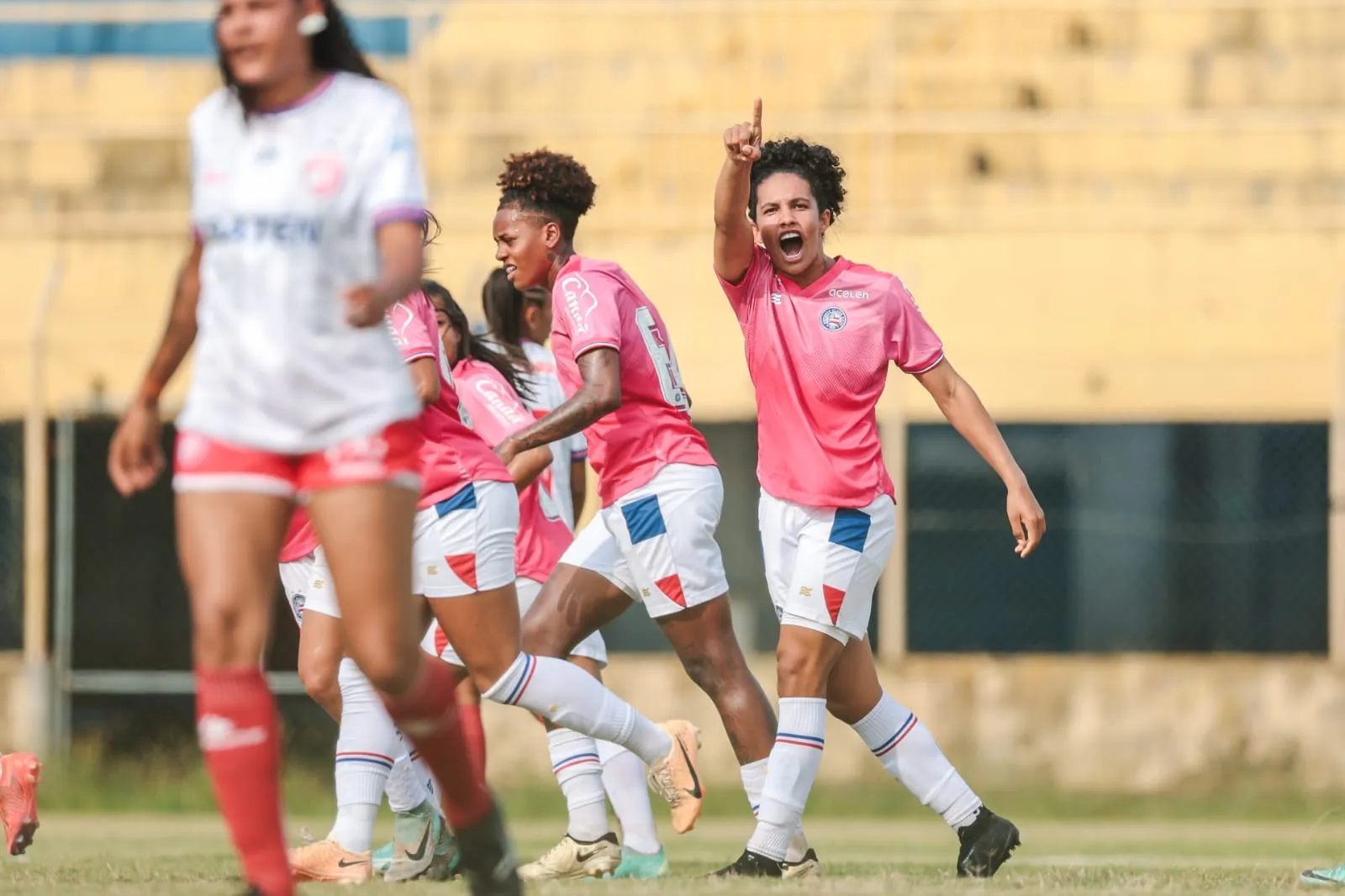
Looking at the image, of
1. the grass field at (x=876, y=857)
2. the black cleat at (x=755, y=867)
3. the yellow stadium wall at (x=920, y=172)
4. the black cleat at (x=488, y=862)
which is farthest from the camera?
the yellow stadium wall at (x=920, y=172)

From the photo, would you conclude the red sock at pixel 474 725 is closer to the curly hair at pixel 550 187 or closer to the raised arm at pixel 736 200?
the curly hair at pixel 550 187

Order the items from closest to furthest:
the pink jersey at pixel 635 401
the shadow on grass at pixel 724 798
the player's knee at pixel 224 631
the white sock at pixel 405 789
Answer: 1. the player's knee at pixel 224 631
2. the pink jersey at pixel 635 401
3. the white sock at pixel 405 789
4. the shadow on grass at pixel 724 798

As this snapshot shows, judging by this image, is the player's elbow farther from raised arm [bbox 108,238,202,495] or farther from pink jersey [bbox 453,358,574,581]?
raised arm [bbox 108,238,202,495]

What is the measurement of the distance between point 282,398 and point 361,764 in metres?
2.96

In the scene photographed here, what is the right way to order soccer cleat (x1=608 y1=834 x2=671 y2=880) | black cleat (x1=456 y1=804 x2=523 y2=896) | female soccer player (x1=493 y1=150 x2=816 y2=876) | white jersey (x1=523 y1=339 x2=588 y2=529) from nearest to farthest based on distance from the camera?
black cleat (x1=456 y1=804 x2=523 y2=896) < female soccer player (x1=493 y1=150 x2=816 y2=876) < soccer cleat (x1=608 y1=834 x2=671 y2=880) < white jersey (x1=523 y1=339 x2=588 y2=529)

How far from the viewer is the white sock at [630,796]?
8.14 meters

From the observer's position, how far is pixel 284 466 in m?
4.64

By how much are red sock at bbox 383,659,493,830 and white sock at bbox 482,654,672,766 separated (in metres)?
1.36

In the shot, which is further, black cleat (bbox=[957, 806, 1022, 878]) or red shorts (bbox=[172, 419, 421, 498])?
black cleat (bbox=[957, 806, 1022, 878])

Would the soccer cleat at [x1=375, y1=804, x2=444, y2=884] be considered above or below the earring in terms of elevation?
below

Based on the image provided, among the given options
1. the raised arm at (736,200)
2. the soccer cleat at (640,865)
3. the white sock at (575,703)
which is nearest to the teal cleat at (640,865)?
the soccer cleat at (640,865)

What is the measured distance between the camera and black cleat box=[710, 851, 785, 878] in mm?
6930

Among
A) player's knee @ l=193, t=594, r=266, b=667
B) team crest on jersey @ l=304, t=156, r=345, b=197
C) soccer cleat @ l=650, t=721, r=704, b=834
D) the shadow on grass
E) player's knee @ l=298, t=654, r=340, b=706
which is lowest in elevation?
the shadow on grass

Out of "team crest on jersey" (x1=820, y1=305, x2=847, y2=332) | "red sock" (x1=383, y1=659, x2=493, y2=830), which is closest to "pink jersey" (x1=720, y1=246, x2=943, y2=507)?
"team crest on jersey" (x1=820, y1=305, x2=847, y2=332)
